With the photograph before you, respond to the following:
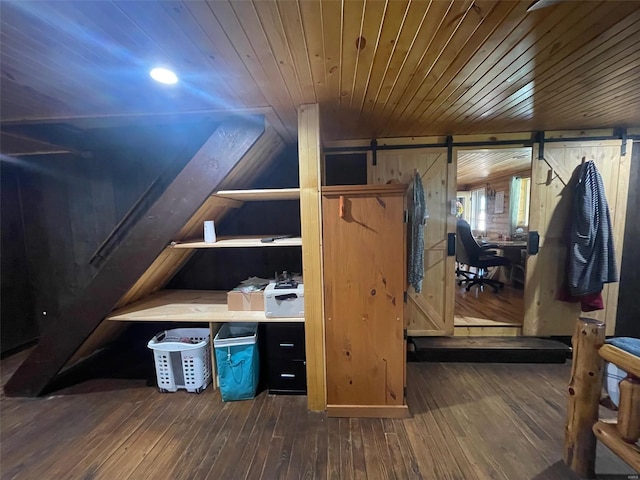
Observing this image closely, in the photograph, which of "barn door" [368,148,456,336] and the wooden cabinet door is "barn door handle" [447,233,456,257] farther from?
the wooden cabinet door

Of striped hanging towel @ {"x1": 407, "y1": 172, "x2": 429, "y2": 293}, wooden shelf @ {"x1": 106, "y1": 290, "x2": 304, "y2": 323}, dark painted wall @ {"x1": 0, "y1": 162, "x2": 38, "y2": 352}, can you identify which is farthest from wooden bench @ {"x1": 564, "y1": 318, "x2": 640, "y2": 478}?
dark painted wall @ {"x1": 0, "y1": 162, "x2": 38, "y2": 352}

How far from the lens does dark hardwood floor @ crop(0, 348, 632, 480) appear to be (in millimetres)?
1593

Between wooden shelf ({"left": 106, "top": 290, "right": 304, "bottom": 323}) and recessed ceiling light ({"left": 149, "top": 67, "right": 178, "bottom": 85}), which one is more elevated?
recessed ceiling light ({"left": 149, "top": 67, "right": 178, "bottom": 85})

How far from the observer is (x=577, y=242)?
103 inches

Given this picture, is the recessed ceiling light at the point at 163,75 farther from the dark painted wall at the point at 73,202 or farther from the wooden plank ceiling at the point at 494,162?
the wooden plank ceiling at the point at 494,162

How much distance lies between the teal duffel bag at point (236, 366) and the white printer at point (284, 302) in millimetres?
336

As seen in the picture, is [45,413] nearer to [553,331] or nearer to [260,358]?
[260,358]

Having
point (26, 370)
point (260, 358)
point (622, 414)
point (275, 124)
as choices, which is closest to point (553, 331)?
point (622, 414)

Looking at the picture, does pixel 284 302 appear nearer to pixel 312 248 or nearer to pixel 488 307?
pixel 312 248

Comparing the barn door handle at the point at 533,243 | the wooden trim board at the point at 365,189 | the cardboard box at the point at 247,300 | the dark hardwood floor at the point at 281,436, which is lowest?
the dark hardwood floor at the point at 281,436

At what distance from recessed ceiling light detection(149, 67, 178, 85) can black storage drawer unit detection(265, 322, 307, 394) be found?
1797 mm

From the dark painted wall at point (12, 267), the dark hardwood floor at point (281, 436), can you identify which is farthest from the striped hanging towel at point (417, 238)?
the dark painted wall at point (12, 267)

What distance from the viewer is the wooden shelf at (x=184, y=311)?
2.16 metres

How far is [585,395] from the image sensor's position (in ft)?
4.99
